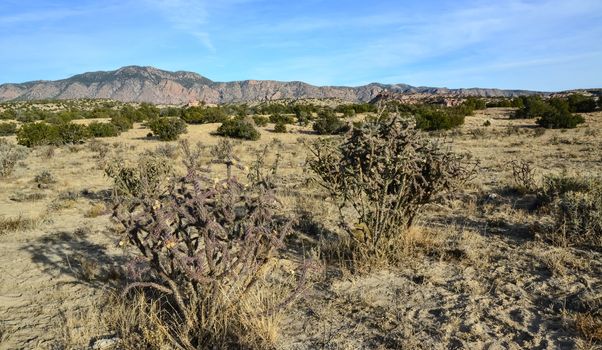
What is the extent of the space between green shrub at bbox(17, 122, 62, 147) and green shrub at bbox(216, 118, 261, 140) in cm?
801

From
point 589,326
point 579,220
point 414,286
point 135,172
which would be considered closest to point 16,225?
point 135,172

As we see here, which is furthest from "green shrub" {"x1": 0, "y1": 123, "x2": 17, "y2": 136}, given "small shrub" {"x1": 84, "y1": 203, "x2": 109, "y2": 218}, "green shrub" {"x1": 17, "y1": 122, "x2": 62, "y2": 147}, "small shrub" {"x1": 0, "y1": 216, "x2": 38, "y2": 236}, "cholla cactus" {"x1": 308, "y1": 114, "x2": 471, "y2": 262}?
"cholla cactus" {"x1": 308, "y1": 114, "x2": 471, "y2": 262}

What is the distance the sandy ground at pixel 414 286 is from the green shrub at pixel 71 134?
13.5 m

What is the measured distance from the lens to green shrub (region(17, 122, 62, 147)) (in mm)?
20750

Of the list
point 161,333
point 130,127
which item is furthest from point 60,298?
point 130,127

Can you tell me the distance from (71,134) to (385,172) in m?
20.7

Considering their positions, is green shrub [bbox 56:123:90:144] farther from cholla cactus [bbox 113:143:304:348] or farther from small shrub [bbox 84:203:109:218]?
cholla cactus [bbox 113:143:304:348]

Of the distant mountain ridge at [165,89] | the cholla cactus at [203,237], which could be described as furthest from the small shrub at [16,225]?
the distant mountain ridge at [165,89]

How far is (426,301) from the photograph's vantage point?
14.4ft

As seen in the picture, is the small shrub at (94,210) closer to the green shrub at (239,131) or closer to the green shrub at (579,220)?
the green shrub at (579,220)

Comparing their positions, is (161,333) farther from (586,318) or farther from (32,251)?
(32,251)

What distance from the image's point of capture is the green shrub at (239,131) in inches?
886

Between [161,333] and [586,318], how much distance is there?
3576 mm

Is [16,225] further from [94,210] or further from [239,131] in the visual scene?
[239,131]
